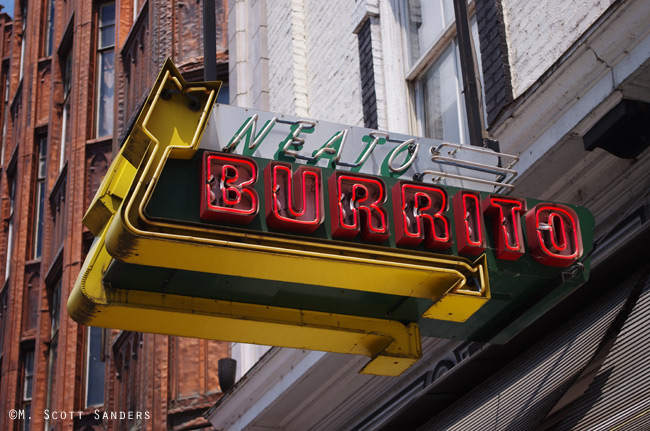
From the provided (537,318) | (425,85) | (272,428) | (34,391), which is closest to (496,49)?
(425,85)

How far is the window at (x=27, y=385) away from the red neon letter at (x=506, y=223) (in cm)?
1637

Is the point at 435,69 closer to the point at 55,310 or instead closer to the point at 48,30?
the point at 55,310

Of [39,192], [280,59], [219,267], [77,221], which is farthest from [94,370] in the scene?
[219,267]

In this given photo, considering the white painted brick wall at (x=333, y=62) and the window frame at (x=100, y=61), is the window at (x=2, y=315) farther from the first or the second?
the white painted brick wall at (x=333, y=62)

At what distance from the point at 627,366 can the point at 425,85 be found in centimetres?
533

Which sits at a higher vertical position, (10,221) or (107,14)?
(107,14)

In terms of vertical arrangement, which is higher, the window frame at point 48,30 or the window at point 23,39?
the window at point 23,39

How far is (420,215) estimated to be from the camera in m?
7.82

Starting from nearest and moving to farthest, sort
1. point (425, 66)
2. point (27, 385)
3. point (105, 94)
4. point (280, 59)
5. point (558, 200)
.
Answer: point (558, 200)
point (425, 66)
point (280, 59)
point (105, 94)
point (27, 385)

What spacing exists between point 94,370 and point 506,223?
12785mm

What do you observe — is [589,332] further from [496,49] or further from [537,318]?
[496,49]

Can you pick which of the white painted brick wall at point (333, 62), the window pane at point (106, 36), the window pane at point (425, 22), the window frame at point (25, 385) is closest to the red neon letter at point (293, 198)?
the window pane at point (425, 22)

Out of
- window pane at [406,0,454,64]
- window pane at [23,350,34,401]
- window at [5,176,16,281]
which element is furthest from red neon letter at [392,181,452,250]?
window at [5,176,16,281]

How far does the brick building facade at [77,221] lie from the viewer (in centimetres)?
1577
